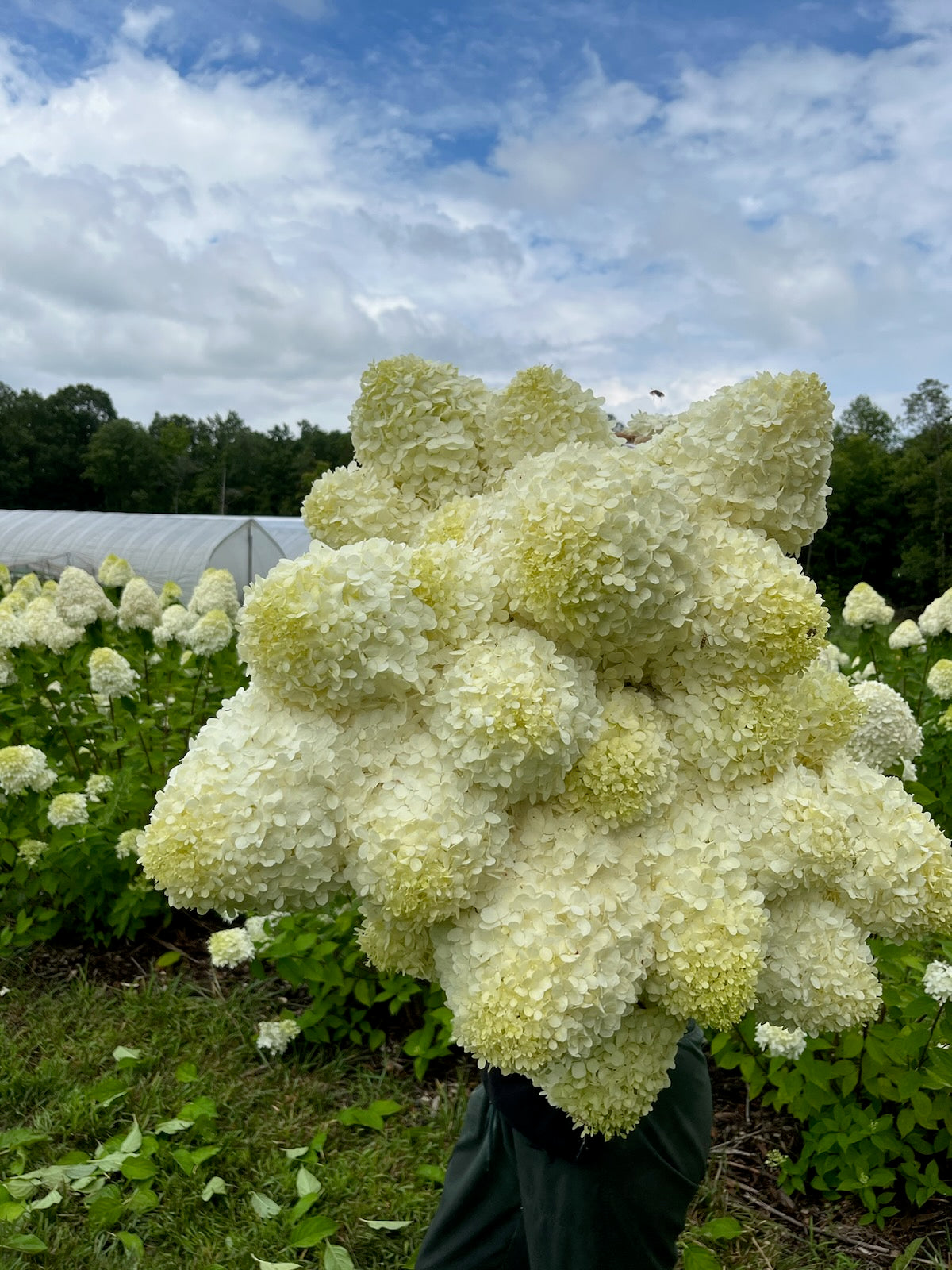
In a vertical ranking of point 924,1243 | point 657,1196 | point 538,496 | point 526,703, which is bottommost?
point 924,1243

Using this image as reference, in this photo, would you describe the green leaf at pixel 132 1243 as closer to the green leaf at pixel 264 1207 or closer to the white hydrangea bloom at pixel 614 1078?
the green leaf at pixel 264 1207

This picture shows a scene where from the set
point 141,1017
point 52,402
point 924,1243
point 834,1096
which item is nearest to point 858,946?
point 834,1096

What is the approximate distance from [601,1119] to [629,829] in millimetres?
342

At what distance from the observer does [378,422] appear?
1.35 metres

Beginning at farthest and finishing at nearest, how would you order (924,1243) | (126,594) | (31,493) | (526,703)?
(31,493), (126,594), (924,1243), (526,703)

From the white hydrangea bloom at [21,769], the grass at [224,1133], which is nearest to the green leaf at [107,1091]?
the grass at [224,1133]

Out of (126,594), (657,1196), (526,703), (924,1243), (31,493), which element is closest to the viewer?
(526,703)

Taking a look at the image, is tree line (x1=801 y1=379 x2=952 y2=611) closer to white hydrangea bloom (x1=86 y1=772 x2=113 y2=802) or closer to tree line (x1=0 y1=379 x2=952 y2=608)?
Result: tree line (x1=0 y1=379 x2=952 y2=608)

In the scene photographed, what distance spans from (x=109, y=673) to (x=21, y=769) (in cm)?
44

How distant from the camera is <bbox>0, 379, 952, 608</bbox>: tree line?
21.1m

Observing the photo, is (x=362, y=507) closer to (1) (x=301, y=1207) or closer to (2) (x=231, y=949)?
(1) (x=301, y=1207)

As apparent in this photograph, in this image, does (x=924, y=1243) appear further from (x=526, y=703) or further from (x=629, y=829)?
(x=526, y=703)

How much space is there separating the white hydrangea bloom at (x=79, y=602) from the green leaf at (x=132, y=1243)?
2.20m

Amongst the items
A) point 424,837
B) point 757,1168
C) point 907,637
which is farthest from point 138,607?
point 907,637
